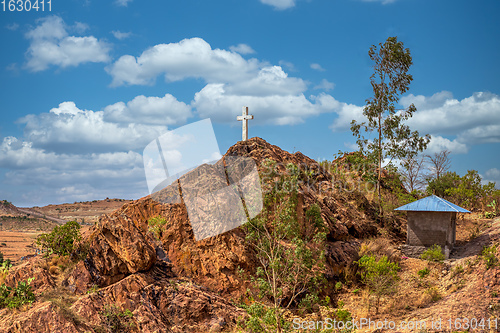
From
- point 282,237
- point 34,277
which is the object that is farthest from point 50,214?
point 282,237

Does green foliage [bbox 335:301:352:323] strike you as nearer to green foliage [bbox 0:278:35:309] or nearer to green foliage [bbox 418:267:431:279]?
green foliage [bbox 418:267:431:279]

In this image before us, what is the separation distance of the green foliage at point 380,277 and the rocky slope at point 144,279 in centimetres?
117

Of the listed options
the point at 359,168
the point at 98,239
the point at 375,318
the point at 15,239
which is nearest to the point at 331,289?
the point at 375,318

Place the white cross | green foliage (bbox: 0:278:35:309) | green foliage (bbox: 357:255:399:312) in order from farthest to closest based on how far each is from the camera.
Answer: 1. the white cross
2. green foliage (bbox: 357:255:399:312)
3. green foliage (bbox: 0:278:35:309)

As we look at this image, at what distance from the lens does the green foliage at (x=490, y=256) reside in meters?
13.5

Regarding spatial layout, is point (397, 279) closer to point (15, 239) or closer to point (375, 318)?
point (375, 318)

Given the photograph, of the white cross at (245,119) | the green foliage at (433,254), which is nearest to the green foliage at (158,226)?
the white cross at (245,119)

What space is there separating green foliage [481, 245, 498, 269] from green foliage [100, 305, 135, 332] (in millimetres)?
11222

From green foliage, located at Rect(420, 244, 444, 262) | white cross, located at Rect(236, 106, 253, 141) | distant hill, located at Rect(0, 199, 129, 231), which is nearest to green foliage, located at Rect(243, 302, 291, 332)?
green foliage, located at Rect(420, 244, 444, 262)

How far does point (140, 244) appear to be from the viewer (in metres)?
12.5

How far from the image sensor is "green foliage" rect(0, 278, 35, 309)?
1148cm

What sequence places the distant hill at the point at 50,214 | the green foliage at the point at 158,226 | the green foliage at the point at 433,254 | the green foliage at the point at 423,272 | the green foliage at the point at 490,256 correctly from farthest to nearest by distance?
the distant hill at the point at 50,214 < the green foliage at the point at 433,254 < the green foliage at the point at 423,272 < the green foliage at the point at 158,226 < the green foliage at the point at 490,256

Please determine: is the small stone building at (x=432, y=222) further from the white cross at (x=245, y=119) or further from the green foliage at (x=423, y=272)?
the white cross at (x=245, y=119)

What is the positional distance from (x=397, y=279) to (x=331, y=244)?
2.59 metres
